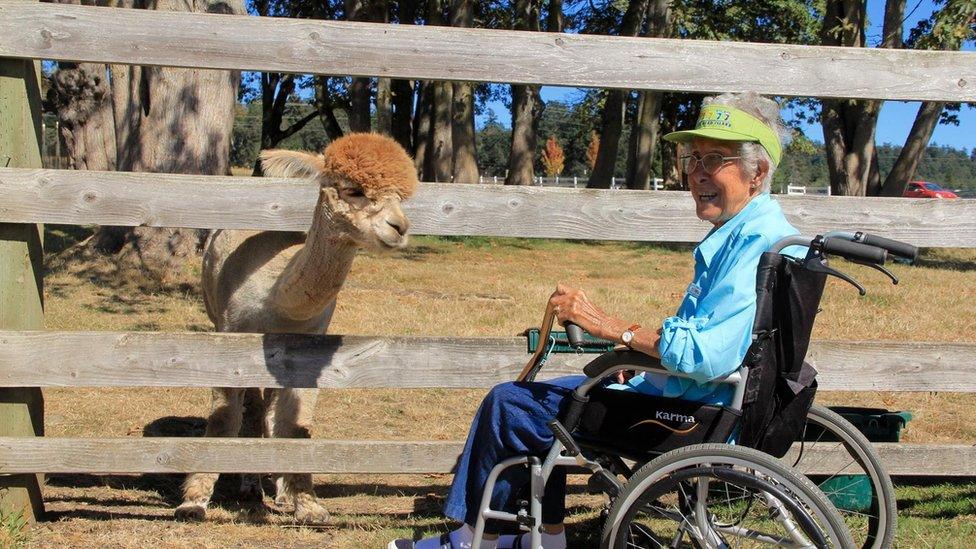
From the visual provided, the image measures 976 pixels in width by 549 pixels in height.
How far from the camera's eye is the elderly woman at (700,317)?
2.74 m

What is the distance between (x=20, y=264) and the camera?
388 centimetres

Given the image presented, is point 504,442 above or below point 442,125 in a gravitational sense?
below

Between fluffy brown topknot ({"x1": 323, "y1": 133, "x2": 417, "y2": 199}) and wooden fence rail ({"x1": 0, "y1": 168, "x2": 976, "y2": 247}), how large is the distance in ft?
0.41

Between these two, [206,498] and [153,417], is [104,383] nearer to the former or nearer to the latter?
[206,498]

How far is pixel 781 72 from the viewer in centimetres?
392

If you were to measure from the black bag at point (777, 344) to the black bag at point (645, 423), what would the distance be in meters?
0.10

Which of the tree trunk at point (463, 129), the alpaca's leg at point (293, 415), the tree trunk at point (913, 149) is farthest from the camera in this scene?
the tree trunk at point (463, 129)

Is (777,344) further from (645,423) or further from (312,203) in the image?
(312,203)

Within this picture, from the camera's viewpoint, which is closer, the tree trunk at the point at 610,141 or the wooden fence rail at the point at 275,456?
the wooden fence rail at the point at 275,456

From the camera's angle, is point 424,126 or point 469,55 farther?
point 424,126

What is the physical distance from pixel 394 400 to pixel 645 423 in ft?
12.8

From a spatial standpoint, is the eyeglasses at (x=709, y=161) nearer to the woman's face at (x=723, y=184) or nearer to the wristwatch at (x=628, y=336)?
the woman's face at (x=723, y=184)

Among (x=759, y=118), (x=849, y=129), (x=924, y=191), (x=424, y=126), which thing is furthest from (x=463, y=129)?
(x=924, y=191)

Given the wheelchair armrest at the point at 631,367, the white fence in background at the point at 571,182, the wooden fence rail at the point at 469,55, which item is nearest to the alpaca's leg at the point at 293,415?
the wooden fence rail at the point at 469,55
